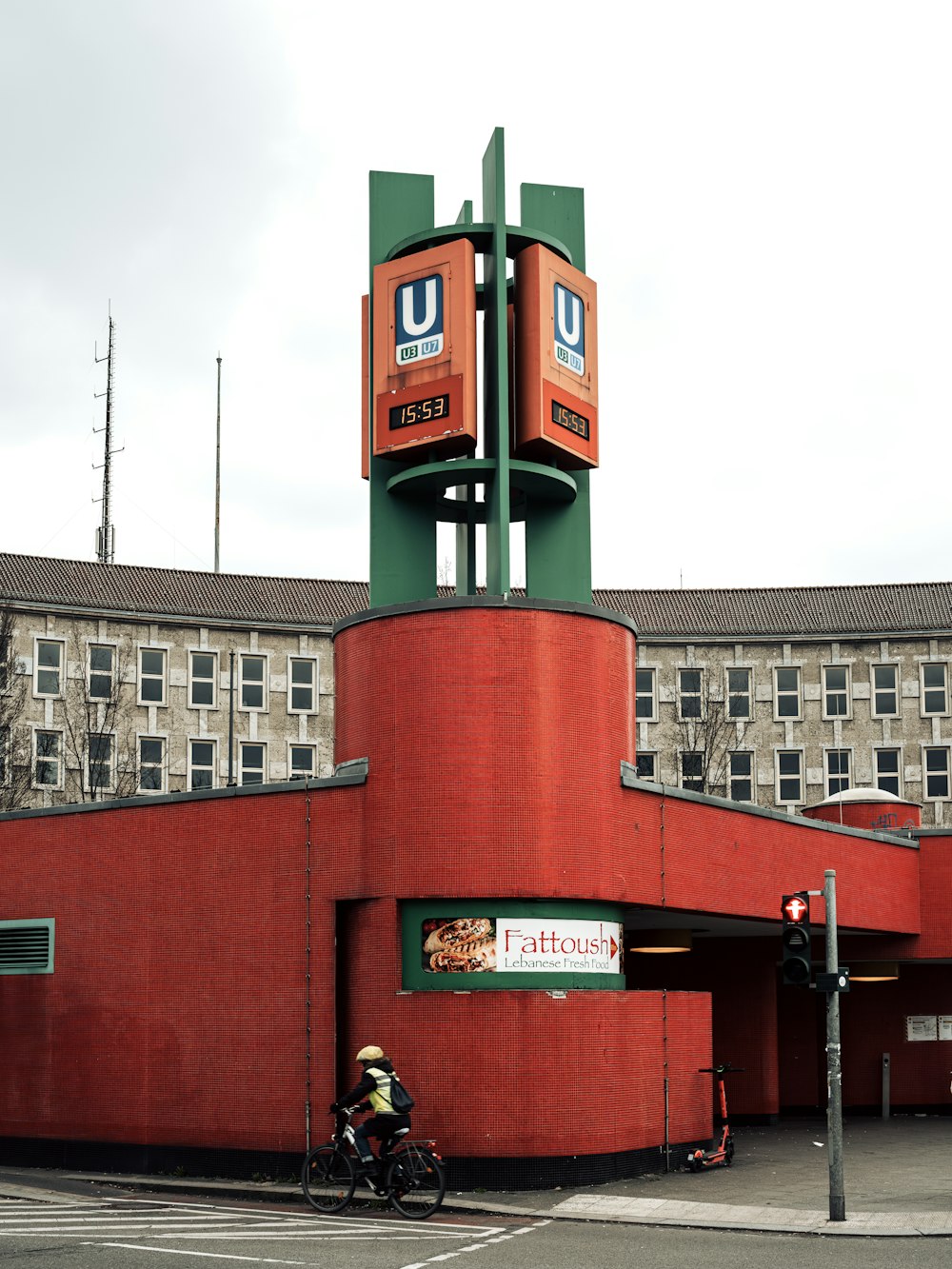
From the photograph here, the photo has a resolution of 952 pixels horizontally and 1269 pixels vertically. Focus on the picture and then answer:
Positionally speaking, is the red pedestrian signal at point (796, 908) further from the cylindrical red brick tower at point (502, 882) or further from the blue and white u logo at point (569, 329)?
the blue and white u logo at point (569, 329)

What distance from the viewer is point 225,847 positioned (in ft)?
82.0

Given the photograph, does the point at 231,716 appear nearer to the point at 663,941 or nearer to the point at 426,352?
the point at 663,941

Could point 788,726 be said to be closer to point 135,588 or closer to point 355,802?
point 135,588

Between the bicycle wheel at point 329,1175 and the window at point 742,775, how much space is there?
52.9 metres

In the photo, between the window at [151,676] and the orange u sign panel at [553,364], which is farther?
the window at [151,676]

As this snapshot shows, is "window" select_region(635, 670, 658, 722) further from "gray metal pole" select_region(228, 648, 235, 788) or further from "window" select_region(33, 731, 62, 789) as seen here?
"window" select_region(33, 731, 62, 789)

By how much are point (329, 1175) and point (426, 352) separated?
12.4 m

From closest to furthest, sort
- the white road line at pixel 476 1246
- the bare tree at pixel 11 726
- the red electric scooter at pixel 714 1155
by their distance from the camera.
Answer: the white road line at pixel 476 1246 < the red electric scooter at pixel 714 1155 < the bare tree at pixel 11 726

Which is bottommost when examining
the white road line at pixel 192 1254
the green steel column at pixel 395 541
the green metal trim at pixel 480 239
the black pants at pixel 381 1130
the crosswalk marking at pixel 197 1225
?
the crosswalk marking at pixel 197 1225

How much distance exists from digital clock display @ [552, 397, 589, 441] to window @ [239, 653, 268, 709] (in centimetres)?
4356

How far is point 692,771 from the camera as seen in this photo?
71.6 metres

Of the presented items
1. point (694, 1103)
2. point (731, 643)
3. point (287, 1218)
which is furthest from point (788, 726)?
point (287, 1218)

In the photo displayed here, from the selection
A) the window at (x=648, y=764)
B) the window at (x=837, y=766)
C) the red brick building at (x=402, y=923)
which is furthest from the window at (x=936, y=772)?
the red brick building at (x=402, y=923)

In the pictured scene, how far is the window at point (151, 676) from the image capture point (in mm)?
67000
